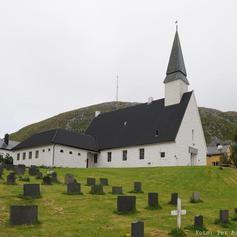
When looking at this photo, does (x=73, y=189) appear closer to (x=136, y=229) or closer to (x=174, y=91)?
(x=136, y=229)

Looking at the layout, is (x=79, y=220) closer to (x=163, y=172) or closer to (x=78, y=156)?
(x=163, y=172)

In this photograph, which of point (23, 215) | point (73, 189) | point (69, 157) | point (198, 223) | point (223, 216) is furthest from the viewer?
point (69, 157)

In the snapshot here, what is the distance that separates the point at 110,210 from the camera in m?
18.6

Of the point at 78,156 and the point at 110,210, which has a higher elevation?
the point at 78,156

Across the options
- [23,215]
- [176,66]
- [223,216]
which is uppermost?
[176,66]

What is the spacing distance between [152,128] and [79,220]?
3496 centimetres

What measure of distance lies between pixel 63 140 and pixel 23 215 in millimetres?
37184

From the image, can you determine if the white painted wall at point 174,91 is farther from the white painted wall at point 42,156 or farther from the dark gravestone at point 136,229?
the dark gravestone at point 136,229

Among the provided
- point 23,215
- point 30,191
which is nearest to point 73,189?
point 30,191

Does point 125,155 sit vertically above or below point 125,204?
above

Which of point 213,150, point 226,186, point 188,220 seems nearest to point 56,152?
point 226,186

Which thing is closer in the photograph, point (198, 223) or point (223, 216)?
point (198, 223)

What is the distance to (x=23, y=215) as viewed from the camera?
583 inches

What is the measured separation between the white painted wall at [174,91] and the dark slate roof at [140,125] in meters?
0.68
